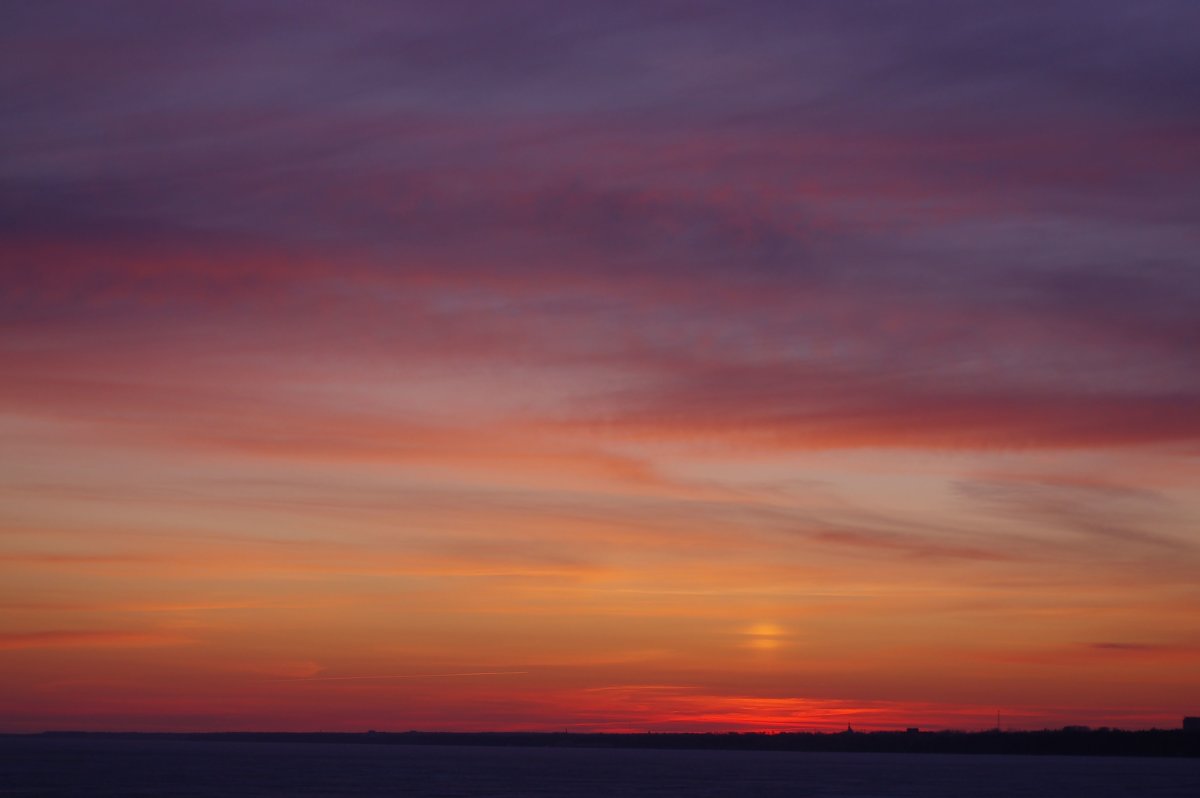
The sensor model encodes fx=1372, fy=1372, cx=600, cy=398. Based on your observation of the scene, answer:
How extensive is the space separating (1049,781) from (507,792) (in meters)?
83.8

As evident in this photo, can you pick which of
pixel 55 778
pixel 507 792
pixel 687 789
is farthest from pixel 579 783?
pixel 55 778

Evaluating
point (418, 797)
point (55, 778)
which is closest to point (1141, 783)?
point (418, 797)

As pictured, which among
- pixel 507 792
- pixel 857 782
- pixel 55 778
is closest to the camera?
pixel 507 792

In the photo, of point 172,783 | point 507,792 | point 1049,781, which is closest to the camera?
point 507,792

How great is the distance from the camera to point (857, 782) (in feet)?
504

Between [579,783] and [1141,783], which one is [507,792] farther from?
[1141,783]

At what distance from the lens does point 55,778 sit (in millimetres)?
135125

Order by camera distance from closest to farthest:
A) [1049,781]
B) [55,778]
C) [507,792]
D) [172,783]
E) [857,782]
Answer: [507,792], [172,783], [55,778], [857,782], [1049,781]

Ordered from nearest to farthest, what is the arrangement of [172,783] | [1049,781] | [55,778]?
[172,783] < [55,778] < [1049,781]

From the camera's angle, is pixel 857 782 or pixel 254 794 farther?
pixel 857 782

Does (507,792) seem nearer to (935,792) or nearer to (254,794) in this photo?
(254,794)

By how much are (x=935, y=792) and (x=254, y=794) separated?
63.7m

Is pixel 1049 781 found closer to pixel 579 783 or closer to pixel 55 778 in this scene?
pixel 579 783

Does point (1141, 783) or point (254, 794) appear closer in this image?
point (254, 794)
